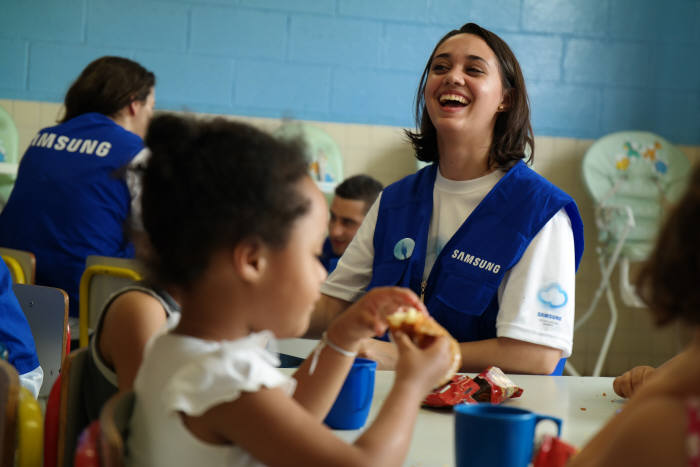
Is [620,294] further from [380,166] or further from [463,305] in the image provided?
[463,305]

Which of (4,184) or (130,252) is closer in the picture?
(130,252)

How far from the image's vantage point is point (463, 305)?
5.62 feet

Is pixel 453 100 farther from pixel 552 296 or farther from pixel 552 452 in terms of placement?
pixel 552 452

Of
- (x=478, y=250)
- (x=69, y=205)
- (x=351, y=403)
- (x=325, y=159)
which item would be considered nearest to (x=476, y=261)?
(x=478, y=250)

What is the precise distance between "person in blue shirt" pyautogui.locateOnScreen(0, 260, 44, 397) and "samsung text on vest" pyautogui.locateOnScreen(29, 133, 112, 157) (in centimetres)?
100

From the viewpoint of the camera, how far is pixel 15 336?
163 centimetres

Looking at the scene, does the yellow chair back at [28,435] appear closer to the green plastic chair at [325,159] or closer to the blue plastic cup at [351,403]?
the blue plastic cup at [351,403]

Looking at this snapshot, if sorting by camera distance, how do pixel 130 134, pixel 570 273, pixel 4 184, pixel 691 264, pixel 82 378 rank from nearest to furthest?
1. pixel 691 264
2. pixel 82 378
3. pixel 570 273
4. pixel 130 134
5. pixel 4 184

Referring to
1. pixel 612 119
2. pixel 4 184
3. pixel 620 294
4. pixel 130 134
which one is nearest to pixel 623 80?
pixel 612 119

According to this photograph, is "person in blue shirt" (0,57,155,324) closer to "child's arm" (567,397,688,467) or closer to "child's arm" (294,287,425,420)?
"child's arm" (294,287,425,420)

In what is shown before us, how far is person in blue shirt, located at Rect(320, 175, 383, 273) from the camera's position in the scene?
335 centimetres

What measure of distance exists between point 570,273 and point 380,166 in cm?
271

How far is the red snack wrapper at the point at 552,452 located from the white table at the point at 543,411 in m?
0.13

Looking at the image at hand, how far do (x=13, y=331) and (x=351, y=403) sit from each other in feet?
2.91
